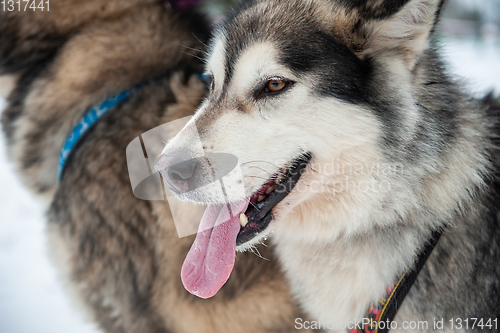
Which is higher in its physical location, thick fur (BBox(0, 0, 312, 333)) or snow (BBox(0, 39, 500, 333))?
thick fur (BBox(0, 0, 312, 333))

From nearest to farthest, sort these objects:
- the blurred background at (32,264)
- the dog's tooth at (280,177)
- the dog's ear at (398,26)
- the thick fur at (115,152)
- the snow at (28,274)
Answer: the dog's ear at (398,26)
the dog's tooth at (280,177)
the thick fur at (115,152)
the blurred background at (32,264)
the snow at (28,274)

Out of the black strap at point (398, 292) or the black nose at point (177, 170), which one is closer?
the black nose at point (177, 170)

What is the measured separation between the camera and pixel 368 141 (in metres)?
1.12

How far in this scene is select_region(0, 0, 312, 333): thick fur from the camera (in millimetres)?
1538

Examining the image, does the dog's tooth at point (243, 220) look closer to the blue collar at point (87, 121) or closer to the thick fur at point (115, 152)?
the thick fur at point (115, 152)

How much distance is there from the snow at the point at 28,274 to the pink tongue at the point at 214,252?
2.60ft

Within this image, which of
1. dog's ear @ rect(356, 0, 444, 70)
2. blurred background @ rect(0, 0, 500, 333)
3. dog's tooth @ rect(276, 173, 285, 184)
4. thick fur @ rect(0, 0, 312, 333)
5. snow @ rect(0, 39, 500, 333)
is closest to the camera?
dog's ear @ rect(356, 0, 444, 70)

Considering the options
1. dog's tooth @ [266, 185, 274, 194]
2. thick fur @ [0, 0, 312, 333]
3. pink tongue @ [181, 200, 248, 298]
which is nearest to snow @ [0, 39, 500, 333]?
thick fur @ [0, 0, 312, 333]

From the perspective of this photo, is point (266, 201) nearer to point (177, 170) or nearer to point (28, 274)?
point (177, 170)

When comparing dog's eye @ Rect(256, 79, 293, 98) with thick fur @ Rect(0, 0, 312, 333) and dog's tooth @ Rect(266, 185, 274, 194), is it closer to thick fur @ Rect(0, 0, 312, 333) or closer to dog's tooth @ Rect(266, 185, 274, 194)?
dog's tooth @ Rect(266, 185, 274, 194)

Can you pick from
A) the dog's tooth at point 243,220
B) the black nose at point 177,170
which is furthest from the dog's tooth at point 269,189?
the black nose at point 177,170

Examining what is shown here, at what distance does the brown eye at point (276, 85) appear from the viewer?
3.72 feet

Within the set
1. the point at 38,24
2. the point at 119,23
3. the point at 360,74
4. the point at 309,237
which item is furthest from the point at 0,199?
the point at 360,74

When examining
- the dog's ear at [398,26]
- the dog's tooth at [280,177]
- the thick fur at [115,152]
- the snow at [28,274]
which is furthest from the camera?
the snow at [28,274]
